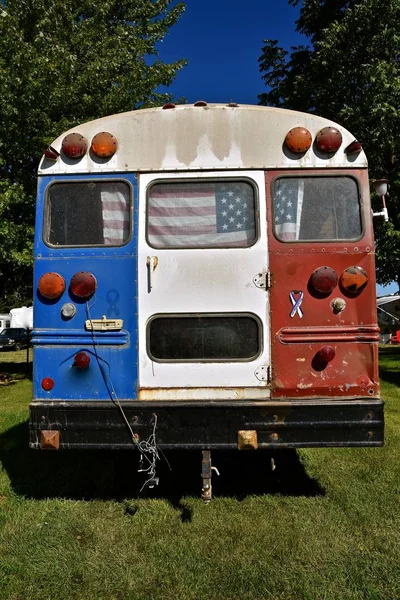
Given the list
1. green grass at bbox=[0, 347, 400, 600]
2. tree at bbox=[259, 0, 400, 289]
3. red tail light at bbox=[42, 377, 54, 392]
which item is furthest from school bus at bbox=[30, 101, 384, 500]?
tree at bbox=[259, 0, 400, 289]

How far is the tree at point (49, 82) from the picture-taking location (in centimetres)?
977

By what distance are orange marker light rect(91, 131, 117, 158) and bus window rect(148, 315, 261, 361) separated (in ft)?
4.32

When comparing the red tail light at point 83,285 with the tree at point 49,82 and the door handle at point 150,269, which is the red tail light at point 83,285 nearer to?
the door handle at point 150,269

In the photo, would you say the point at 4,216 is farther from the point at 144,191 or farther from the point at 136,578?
the point at 136,578

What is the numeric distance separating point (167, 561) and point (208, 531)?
1.51 ft

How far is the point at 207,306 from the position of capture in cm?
364

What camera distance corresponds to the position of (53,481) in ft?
14.8

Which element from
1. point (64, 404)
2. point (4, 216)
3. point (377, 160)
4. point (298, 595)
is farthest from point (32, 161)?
point (298, 595)

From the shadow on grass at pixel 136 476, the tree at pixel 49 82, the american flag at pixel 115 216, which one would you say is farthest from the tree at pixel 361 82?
the american flag at pixel 115 216

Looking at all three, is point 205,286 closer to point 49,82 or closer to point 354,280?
point 354,280

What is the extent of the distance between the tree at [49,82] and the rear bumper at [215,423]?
6.93 meters

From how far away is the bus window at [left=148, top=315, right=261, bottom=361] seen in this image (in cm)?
365

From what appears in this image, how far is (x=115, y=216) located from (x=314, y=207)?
1516mm

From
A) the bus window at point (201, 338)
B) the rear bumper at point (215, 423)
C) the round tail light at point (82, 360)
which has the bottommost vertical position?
the rear bumper at point (215, 423)
